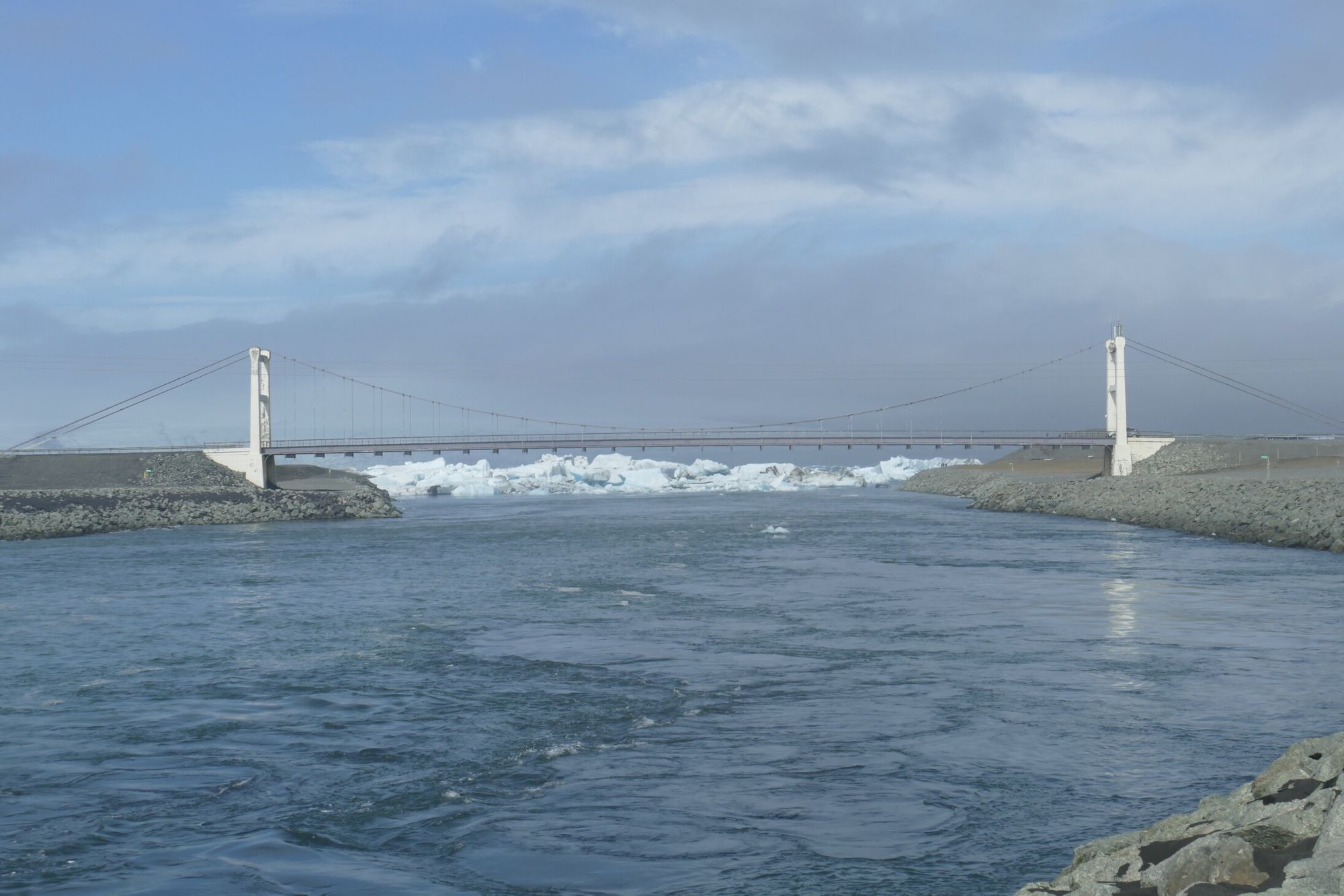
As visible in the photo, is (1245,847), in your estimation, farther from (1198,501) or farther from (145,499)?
(145,499)

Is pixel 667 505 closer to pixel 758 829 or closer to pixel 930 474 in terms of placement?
pixel 930 474

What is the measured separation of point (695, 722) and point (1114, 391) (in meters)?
63.4

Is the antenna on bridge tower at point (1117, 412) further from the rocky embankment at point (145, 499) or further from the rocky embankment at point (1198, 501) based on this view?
the rocky embankment at point (145, 499)

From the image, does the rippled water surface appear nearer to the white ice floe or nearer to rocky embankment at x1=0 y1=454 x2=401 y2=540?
rocky embankment at x1=0 y1=454 x2=401 y2=540

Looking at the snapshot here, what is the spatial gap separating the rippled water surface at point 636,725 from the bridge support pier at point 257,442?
127ft

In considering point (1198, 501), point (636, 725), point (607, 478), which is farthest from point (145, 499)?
point (607, 478)

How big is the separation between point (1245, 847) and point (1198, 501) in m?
37.0

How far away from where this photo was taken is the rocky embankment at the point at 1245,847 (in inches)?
170

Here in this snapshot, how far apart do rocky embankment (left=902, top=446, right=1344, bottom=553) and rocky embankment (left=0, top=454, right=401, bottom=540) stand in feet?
100

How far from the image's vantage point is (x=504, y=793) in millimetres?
7957

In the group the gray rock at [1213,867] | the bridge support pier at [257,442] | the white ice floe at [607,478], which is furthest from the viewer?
the white ice floe at [607,478]

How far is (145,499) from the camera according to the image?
48312mm

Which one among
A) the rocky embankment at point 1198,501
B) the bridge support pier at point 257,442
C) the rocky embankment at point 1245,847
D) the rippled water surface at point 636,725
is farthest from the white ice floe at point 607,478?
the rocky embankment at point 1245,847

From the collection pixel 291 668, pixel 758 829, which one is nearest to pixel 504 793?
pixel 758 829
